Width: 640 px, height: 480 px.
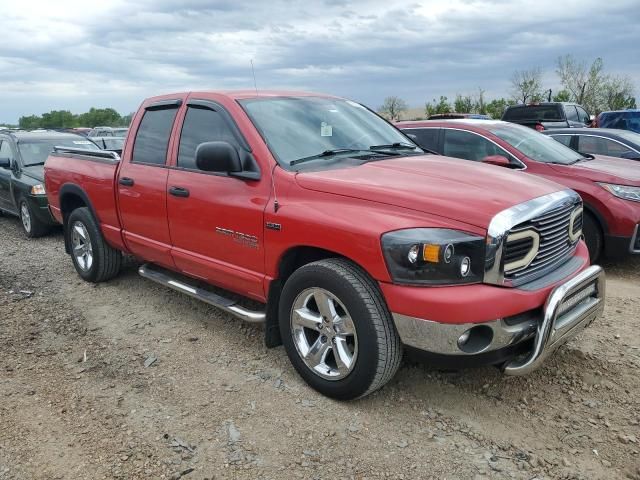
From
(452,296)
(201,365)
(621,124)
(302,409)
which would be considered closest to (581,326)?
(452,296)

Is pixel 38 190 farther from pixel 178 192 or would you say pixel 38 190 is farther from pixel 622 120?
pixel 622 120

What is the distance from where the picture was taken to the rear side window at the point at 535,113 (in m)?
14.9

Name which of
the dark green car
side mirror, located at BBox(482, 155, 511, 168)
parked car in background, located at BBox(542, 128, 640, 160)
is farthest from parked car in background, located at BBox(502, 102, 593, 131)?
the dark green car

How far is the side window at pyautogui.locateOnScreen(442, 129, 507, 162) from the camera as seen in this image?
269 inches

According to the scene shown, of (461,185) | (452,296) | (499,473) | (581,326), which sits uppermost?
(461,185)

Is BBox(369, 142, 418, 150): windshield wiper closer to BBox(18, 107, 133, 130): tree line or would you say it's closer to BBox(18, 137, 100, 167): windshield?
BBox(18, 137, 100, 167): windshield

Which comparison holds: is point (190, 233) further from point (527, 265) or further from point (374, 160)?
point (527, 265)

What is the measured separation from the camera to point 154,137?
4.75 metres

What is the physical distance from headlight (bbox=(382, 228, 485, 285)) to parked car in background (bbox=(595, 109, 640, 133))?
12.5 metres

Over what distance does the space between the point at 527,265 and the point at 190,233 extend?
2.41 metres

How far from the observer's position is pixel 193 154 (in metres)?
4.24

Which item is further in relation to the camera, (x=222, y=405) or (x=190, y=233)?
(x=190, y=233)

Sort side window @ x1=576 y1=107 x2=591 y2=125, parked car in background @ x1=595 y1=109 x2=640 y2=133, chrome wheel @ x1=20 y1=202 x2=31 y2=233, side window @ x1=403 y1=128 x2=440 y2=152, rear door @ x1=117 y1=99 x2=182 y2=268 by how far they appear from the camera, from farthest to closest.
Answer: side window @ x1=576 y1=107 x2=591 y2=125
parked car in background @ x1=595 y1=109 x2=640 y2=133
chrome wheel @ x1=20 y1=202 x2=31 y2=233
side window @ x1=403 y1=128 x2=440 y2=152
rear door @ x1=117 y1=99 x2=182 y2=268

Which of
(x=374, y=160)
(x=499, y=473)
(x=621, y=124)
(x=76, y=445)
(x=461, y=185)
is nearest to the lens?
(x=499, y=473)
